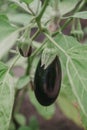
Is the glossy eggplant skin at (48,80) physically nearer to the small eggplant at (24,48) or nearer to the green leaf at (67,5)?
the small eggplant at (24,48)

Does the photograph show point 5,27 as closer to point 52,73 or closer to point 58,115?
point 52,73

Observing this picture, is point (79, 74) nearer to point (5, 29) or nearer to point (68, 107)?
point (5, 29)

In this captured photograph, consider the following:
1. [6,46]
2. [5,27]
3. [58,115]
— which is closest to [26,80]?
[6,46]

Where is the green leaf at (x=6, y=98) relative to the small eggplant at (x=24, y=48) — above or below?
below

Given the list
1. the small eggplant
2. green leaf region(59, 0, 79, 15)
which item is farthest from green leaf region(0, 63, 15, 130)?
green leaf region(59, 0, 79, 15)

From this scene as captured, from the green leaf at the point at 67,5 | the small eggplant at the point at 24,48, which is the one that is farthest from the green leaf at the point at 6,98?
the green leaf at the point at 67,5

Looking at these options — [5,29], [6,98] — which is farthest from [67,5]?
[6,98]
